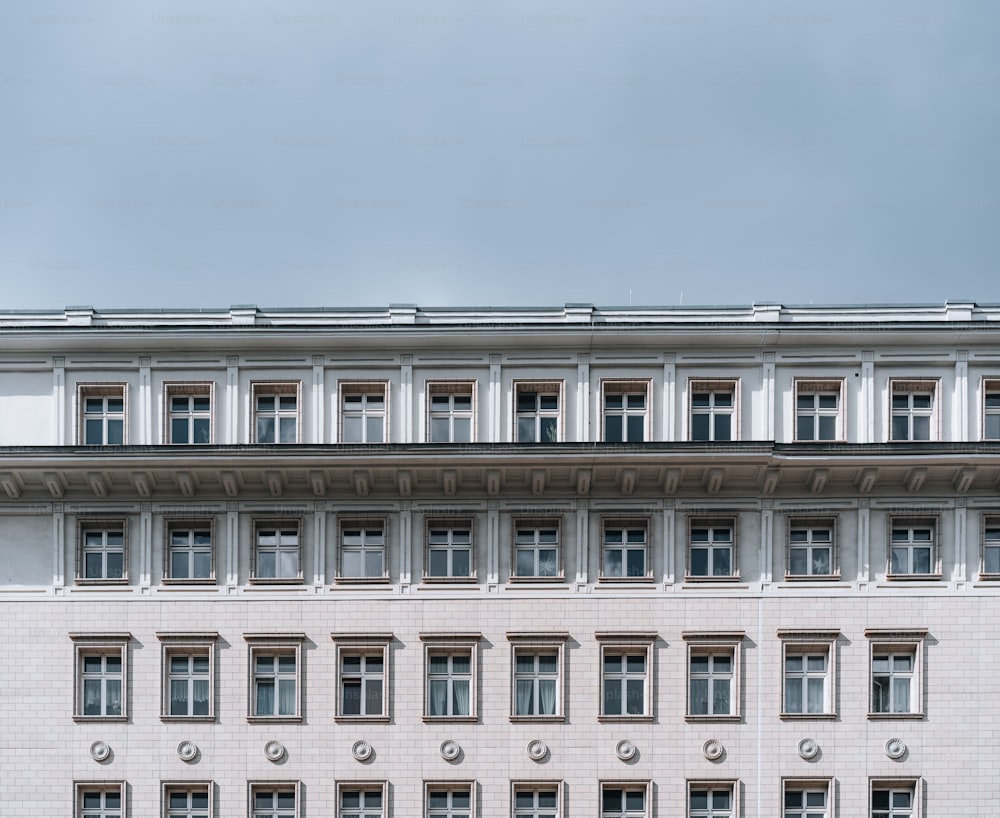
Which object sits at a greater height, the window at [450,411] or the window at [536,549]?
the window at [450,411]

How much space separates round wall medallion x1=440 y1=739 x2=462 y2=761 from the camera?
3397cm

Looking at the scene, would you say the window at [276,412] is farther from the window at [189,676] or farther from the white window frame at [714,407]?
the white window frame at [714,407]

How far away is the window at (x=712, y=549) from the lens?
114 ft

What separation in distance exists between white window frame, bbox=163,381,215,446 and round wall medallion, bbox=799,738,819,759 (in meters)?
17.2

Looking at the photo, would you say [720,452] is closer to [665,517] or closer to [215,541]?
[665,517]

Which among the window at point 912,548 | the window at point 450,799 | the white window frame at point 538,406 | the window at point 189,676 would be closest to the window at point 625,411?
the white window frame at point 538,406

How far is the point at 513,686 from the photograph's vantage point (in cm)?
3428

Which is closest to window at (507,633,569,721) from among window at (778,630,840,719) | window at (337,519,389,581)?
window at (337,519,389,581)

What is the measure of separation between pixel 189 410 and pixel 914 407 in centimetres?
1926

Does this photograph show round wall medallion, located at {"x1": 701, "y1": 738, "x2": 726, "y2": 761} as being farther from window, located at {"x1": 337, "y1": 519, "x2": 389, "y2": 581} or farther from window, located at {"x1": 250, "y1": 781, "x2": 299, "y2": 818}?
window, located at {"x1": 250, "y1": 781, "x2": 299, "y2": 818}

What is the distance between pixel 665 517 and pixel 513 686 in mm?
5900

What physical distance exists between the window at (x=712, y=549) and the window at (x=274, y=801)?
11.7 m

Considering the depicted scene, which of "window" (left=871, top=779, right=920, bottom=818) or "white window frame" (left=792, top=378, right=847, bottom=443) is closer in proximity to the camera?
"window" (left=871, top=779, right=920, bottom=818)

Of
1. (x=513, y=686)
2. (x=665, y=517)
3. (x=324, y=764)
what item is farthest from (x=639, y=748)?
(x=324, y=764)
